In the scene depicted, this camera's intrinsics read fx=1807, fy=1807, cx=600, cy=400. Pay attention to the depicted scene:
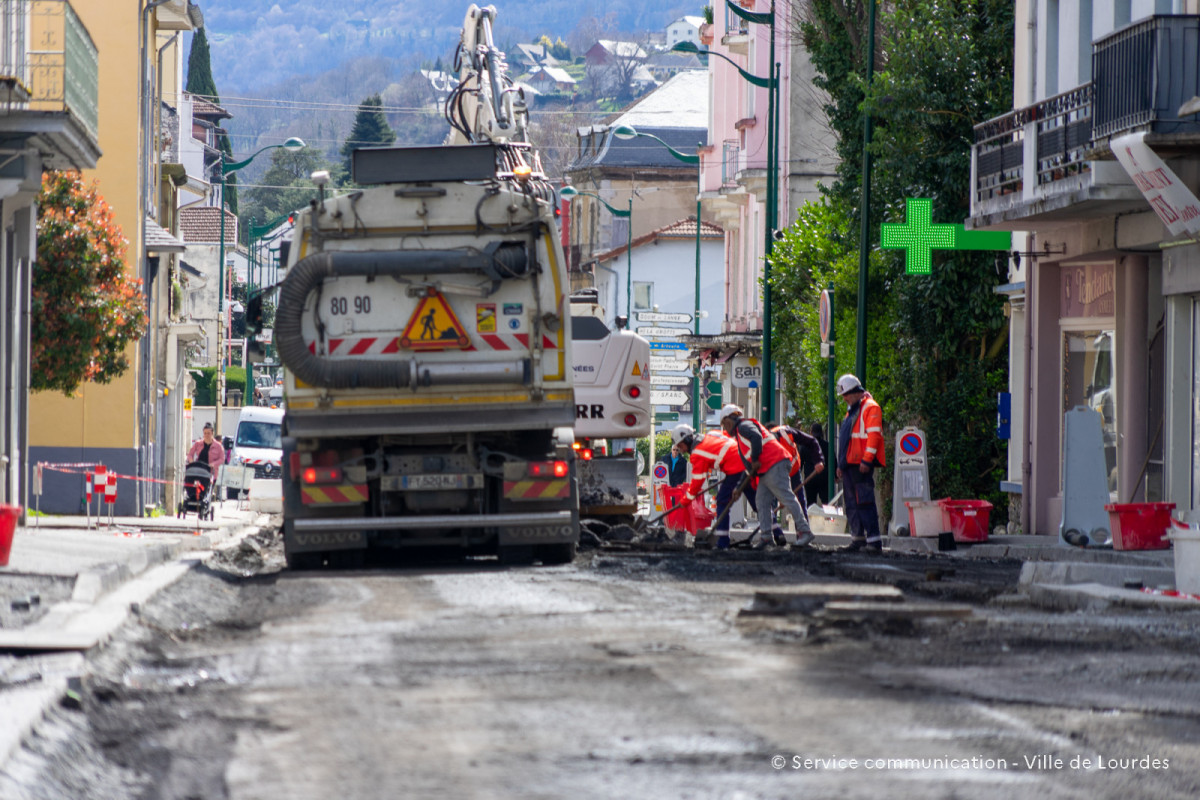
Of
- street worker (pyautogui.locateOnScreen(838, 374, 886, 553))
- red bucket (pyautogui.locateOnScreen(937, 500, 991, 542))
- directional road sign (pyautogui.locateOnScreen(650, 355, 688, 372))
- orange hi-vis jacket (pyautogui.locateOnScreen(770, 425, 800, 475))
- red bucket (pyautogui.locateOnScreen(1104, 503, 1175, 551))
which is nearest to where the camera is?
red bucket (pyautogui.locateOnScreen(1104, 503, 1175, 551))

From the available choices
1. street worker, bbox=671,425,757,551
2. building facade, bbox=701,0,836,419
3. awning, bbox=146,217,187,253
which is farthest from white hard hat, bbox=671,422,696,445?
building facade, bbox=701,0,836,419

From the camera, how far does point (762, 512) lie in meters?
17.4

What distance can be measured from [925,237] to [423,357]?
Result: 11.0 meters

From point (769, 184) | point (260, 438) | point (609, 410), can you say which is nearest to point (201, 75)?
point (260, 438)

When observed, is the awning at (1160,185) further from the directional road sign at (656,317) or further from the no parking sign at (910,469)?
the directional road sign at (656,317)

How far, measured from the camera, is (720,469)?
17.6 m

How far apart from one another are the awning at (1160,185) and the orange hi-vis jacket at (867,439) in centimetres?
303

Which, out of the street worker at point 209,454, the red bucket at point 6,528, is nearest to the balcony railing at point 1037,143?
the red bucket at point 6,528

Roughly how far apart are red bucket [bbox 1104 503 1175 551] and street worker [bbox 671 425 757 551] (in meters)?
4.06

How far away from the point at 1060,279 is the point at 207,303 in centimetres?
5975

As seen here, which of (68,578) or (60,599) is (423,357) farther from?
(60,599)

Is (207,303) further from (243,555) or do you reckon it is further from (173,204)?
(243,555)

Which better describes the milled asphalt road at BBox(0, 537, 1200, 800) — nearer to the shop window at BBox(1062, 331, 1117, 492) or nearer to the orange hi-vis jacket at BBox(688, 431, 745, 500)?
the orange hi-vis jacket at BBox(688, 431, 745, 500)

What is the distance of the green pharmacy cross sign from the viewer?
896 inches
